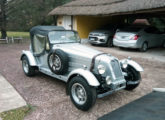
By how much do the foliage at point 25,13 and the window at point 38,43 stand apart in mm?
10384

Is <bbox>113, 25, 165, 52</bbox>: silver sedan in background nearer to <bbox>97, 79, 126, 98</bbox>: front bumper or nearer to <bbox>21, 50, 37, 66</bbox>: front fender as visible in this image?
<bbox>21, 50, 37, 66</bbox>: front fender

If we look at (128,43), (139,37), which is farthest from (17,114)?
(139,37)

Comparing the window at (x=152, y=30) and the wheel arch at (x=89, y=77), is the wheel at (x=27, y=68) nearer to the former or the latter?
the wheel arch at (x=89, y=77)

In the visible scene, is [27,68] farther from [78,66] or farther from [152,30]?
[152,30]

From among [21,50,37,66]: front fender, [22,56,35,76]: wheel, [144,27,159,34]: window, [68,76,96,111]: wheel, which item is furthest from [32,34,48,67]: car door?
[144,27,159,34]: window

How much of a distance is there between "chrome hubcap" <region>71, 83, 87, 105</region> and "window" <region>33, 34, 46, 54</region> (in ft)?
6.26

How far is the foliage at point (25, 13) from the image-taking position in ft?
45.8

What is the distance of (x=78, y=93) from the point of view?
11.3 ft

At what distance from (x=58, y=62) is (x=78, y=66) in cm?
55

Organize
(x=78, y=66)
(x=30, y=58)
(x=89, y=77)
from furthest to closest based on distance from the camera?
(x=30, y=58)
(x=78, y=66)
(x=89, y=77)

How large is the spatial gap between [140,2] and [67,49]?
609 centimetres

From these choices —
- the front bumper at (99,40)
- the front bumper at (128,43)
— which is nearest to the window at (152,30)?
the front bumper at (128,43)

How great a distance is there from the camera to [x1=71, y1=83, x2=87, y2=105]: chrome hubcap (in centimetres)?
333

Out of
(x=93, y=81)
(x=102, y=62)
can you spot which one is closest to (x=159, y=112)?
(x=93, y=81)
